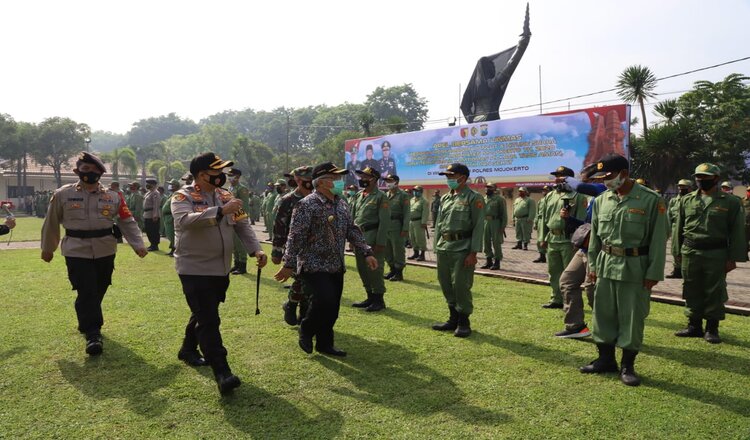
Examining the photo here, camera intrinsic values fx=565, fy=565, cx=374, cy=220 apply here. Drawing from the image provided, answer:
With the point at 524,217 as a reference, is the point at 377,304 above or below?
below

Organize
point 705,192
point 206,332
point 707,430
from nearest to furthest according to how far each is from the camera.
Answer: point 707,430
point 206,332
point 705,192

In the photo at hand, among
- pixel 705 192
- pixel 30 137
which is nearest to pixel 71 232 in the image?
pixel 705 192

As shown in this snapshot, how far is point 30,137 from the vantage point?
50.8 m

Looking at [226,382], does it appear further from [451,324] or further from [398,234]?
[398,234]

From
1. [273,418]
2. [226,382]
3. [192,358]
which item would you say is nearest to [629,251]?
[273,418]

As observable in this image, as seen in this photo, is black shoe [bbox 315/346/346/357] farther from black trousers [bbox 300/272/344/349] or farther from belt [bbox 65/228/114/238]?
belt [bbox 65/228/114/238]

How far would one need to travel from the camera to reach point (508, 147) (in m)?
23.4

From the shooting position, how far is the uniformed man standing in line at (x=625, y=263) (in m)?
4.56

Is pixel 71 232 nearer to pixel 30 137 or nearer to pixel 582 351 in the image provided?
pixel 582 351

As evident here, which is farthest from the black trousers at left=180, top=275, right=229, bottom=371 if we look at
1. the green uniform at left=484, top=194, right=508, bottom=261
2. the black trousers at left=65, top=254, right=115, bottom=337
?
the green uniform at left=484, top=194, right=508, bottom=261

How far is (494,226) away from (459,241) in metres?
6.35

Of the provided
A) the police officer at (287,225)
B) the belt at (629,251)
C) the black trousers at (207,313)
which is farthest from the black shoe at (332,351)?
the belt at (629,251)

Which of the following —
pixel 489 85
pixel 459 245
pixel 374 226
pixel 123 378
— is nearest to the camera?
pixel 123 378

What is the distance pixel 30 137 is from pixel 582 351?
56733mm
